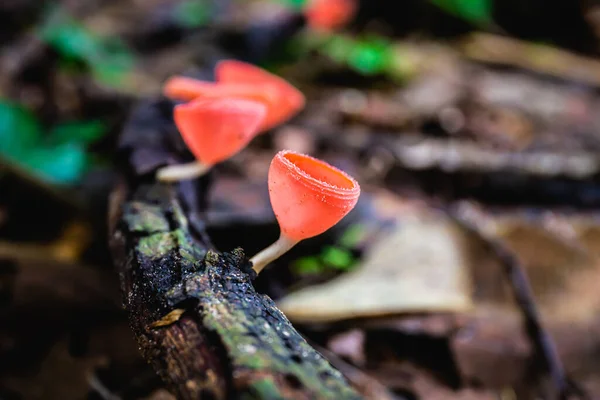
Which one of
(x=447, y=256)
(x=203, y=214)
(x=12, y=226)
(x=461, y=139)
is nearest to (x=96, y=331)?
(x=203, y=214)

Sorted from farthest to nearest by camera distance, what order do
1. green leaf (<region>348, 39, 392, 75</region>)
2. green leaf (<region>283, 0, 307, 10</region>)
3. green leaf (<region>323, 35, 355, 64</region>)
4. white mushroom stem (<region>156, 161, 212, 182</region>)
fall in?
1. green leaf (<region>283, 0, 307, 10</region>)
2. green leaf (<region>323, 35, 355, 64</region>)
3. green leaf (<region>348, 39, 392, 75</region>)
4. white mushroom stem (<region>156, 161, 212, 182</region>)

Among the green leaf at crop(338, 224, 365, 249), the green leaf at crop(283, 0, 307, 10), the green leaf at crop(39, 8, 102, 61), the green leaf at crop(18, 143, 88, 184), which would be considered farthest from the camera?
the green leaf at crop(283, 0, 307, 10)

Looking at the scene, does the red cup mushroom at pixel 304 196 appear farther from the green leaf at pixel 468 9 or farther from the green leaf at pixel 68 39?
the green leaf at pixel 468 9

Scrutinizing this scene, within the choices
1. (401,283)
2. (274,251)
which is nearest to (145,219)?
(274,251)

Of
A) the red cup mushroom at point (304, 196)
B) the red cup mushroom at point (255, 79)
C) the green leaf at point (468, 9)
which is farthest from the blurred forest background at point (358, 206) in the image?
the green leaf at point (468, 9)

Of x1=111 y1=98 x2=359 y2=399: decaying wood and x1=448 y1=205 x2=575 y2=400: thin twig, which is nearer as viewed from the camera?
x1=111 y1=98 x2=359 y2=399: decaying wood

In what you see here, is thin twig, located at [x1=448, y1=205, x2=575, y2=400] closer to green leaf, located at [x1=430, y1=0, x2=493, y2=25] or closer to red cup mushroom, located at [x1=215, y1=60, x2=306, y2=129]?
red cup mushroom, located at [x1=215, y1=60, x2=306, y2=129]

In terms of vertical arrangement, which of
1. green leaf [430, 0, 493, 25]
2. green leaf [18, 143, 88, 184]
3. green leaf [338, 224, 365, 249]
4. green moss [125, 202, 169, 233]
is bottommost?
green leaf [338, 224, 365, 249]

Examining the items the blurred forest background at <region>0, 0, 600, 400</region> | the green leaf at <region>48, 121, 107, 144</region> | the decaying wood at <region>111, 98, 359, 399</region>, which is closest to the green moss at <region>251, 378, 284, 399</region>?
the decaying wood at <region>111, 98, 359, 399</region>
